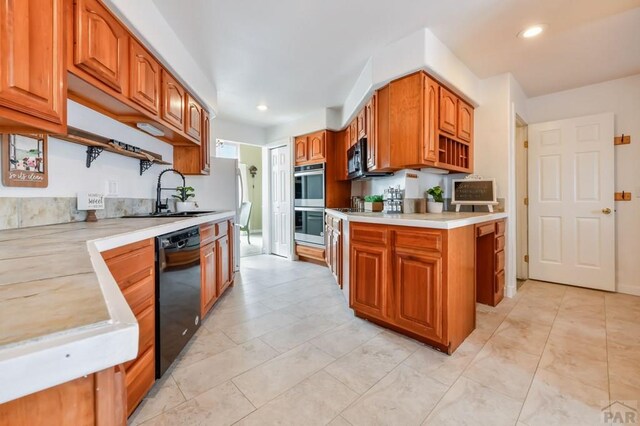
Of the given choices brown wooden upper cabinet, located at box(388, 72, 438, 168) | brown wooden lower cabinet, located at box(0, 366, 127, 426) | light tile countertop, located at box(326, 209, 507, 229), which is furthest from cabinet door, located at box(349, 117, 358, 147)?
brown wooden lower cabinet, located at box(0, 366, 127, 426)

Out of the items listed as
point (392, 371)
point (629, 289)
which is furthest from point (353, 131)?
point (629, 289)

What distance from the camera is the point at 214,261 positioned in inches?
99.7

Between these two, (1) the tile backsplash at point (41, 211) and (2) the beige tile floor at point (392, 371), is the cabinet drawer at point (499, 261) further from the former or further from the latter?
(1) the tile backsplash at point (41, 211)

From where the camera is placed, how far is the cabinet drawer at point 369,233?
2.12 metres

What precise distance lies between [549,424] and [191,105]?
3.48 metres

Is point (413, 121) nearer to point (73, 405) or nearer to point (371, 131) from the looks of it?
point (371, 131)

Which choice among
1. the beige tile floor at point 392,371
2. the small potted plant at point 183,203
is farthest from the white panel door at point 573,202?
the small potted plant at point 183,203

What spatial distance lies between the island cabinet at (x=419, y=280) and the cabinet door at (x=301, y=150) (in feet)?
8.46

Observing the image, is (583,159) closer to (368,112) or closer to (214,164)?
(368,112)

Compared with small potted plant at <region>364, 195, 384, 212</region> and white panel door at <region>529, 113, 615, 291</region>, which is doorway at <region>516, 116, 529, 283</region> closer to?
white panel door at <region>529, 113, 615, 291</region>

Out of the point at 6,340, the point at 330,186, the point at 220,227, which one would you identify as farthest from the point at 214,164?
the point at 6,340

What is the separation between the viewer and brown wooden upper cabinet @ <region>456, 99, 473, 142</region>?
2.90 m

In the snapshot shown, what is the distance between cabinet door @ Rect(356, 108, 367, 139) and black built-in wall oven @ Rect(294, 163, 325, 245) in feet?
3.43

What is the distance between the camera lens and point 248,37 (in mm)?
2371
